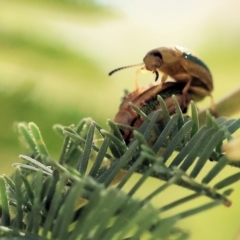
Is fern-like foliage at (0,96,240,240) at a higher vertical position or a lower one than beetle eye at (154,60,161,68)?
lower

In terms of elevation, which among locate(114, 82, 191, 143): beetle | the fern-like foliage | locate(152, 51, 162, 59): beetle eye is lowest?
the fern-like foliage

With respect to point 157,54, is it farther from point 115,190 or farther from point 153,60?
point 115,190

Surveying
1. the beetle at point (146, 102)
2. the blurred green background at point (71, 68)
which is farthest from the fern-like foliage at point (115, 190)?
the blurred green background at point (71, 68)

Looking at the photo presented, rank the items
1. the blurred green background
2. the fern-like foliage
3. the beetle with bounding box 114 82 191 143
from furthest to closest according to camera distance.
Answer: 1. the blurred green background
2. the beetle with bounding box 114 82 191 143
3. the fern-like foliage

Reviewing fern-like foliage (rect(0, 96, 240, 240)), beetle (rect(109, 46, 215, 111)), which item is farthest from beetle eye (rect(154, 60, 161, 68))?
fern-like foliage (rect(0, 96, 240, 240))

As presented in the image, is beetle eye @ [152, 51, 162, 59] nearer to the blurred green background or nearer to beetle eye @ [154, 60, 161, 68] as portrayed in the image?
beetle eye @ [154, 60, 161, 68]

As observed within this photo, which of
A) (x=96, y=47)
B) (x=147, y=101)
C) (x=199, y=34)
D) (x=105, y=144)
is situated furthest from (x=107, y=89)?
(x=105, y=144)
